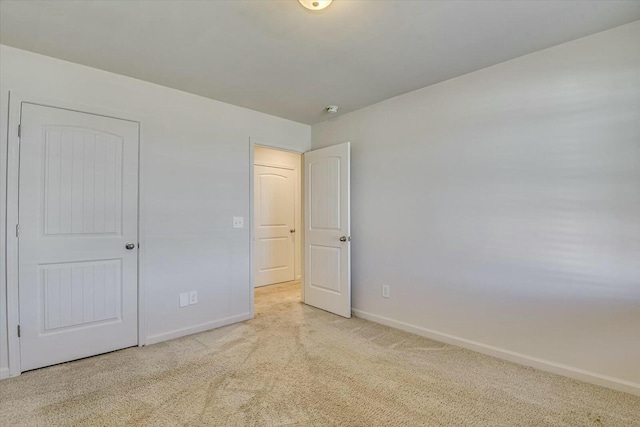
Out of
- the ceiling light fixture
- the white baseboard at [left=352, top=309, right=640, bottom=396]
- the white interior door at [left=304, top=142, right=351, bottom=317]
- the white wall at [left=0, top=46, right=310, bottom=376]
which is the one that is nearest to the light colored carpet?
the white baseboard at [left=352, top=309, right=640, bottom=396]

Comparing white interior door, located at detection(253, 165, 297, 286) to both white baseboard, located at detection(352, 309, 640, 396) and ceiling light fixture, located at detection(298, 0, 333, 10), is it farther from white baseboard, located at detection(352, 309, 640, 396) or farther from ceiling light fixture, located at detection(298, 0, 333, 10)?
ceiling light fixture, located at detection(298, 0, 333, 10)

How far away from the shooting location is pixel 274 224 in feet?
17.1

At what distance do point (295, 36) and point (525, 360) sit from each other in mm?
2864

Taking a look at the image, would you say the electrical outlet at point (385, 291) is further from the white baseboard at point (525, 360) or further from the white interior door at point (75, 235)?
the white interior door at point (75, 235)

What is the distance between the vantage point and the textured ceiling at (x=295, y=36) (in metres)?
1.80

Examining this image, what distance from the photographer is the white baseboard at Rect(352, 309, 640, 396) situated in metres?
2.00

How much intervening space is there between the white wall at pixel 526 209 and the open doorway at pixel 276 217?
2.32 m

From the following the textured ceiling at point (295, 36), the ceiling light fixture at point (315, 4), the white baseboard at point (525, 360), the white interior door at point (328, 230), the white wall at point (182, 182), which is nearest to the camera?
the ceiling light fixture at point (315, 4)

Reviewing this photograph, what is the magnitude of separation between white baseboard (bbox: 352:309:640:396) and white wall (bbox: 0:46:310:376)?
1762 mm

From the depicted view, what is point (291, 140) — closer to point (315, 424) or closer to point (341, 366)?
point (341, 366)

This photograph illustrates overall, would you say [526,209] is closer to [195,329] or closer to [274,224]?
[195,329]

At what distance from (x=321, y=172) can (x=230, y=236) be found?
1292 millimetres

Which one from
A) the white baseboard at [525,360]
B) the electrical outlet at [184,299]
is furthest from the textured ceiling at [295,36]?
the white baseboard at [525,360]

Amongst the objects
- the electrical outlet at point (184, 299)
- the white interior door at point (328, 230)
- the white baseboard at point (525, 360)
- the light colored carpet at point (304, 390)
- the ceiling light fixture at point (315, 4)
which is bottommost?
the light colored carpet at point (304, 390)
